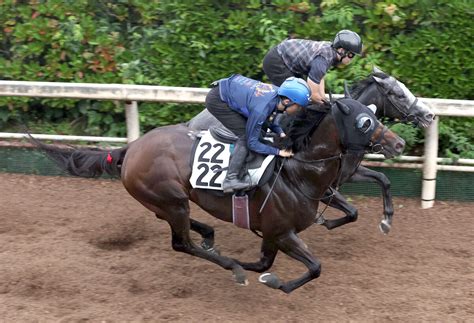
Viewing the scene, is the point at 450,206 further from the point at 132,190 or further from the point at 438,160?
the point at 132,190

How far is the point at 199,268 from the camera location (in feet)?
20.2

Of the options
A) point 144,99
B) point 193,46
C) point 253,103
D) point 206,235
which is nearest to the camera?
point 253,103

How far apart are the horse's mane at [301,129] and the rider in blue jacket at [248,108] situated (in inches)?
2.5

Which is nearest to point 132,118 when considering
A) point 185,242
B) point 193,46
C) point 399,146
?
point 193,46

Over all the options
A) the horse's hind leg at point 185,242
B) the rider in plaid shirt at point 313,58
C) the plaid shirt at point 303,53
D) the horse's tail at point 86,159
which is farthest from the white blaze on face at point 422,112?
the horse's tail at point 86,159

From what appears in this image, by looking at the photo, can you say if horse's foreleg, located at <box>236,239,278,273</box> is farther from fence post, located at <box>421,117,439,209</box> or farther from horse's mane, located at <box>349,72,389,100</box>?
fence post, located at <box>421,117,439,209</box>

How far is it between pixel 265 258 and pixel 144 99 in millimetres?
2775

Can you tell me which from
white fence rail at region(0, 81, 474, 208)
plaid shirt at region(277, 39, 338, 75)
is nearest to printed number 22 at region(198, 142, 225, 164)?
plaid shirt at region(277, 39, 338, 75)

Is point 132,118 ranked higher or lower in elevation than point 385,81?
lower

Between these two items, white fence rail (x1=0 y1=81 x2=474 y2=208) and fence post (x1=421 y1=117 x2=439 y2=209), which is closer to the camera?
white fence rail (x1=0 y1=81 x2=474 y2=208)

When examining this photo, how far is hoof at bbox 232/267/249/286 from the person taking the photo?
5.66 m

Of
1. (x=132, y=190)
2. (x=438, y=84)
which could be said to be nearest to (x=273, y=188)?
(x=132, y=190)

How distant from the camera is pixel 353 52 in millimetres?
5883

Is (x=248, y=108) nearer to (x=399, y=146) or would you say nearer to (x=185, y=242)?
(x=399, y=146)
